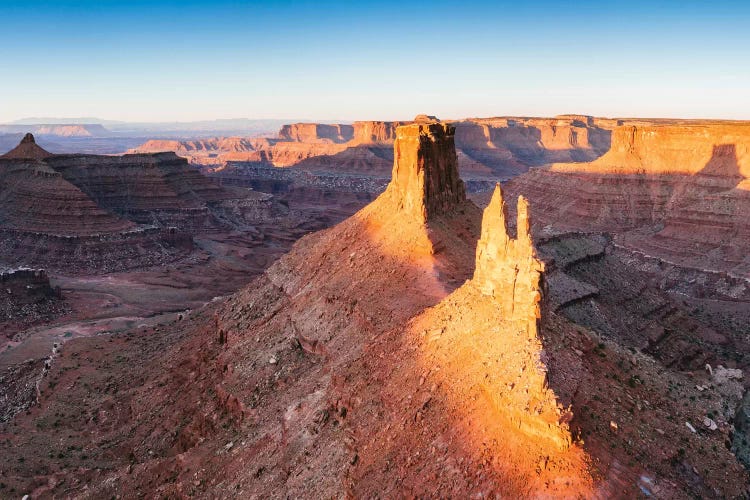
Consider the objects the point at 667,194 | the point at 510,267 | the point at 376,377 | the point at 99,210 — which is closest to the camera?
the point at 510,267

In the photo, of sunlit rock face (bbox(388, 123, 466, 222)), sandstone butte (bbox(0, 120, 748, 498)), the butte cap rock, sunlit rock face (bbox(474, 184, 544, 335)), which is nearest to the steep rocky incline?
sunlit rock face (bbox(388, 123, 466, 222))

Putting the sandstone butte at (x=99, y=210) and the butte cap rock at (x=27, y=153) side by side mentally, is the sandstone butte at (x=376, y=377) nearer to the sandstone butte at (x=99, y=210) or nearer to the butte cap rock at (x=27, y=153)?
the sandstone butte at (x=99, y=210)

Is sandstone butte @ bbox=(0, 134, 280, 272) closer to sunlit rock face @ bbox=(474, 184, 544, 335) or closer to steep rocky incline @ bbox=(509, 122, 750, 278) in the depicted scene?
steep rocky incline @ bbox=(509, 122, 750, 278)

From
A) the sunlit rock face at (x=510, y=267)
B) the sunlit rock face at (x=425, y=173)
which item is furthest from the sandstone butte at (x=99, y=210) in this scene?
the sunlit rock face at (x=510, y=267)

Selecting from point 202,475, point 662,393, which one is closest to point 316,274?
point 202,475

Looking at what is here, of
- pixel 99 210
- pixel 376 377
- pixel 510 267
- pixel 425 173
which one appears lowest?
pixel 99 210

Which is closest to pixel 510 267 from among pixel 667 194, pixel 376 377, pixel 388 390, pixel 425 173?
pixel 388 390

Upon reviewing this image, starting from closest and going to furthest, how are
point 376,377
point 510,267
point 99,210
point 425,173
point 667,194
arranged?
point 510,267 → point 376,377 → point 425,173 → point 667,194 → point 99,210

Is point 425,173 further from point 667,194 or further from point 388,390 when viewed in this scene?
point 667,194

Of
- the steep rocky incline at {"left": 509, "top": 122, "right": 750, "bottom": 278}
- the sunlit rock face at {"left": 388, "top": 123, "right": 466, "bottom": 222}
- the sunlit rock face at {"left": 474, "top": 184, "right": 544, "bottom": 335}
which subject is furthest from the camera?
the steep rocky incline at {"left": 509, "top": 122, "right": 750, "bottom": 278}
